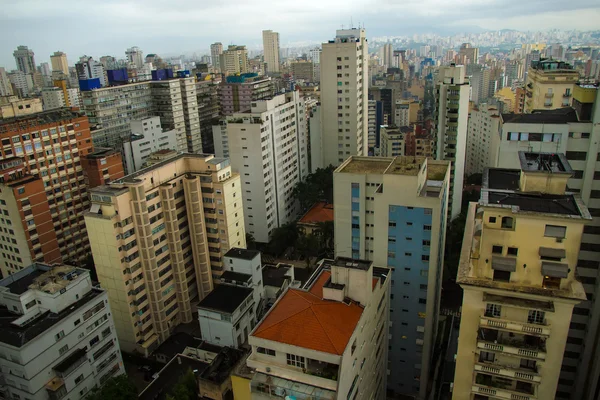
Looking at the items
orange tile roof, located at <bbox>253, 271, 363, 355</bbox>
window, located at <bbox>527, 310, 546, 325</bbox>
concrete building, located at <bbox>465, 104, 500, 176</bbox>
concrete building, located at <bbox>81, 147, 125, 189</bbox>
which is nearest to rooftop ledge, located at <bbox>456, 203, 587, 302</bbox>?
window, located at <bbox>527, 310, 546, 325</bbox>

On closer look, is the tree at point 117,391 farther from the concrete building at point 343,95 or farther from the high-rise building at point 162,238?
the concrete building at point 343,95

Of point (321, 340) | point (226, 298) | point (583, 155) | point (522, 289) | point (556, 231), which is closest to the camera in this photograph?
point (556, 231)

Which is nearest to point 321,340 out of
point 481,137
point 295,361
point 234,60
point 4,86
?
point 295,361

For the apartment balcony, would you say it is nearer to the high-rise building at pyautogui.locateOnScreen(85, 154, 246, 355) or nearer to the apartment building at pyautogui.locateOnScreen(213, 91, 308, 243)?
the high-rise building at pyautogui.locateOnScreen(85, 154, 246, 355)

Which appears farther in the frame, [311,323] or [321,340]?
[311,323]

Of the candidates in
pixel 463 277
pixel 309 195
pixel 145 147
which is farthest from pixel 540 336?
pixel 145 147

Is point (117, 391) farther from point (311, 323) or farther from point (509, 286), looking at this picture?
point (509, 286)

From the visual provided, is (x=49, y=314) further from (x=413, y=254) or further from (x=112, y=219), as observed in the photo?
(x=413, y=254)
